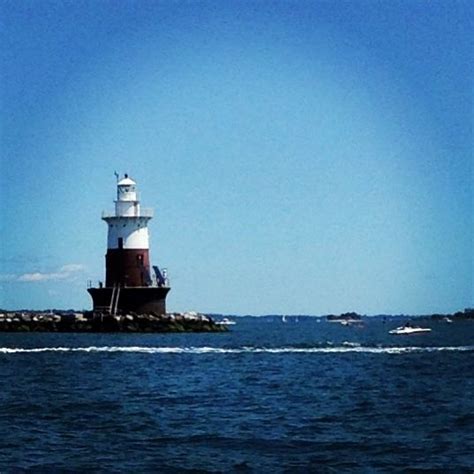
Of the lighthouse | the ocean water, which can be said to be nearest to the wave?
the ocean water

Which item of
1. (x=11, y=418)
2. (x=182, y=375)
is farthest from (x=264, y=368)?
(x=11, y=418)

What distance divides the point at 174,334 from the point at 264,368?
2972 centimetres

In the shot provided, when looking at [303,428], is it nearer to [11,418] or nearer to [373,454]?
[373,454]

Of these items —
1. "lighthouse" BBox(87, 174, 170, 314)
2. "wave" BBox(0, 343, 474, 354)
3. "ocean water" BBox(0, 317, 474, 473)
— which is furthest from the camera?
"lighthouse" BBox(87, 174, 170, 314)

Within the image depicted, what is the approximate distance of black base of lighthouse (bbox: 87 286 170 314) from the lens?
220 feet

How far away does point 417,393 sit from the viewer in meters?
29.6

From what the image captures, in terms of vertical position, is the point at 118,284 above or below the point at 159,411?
above

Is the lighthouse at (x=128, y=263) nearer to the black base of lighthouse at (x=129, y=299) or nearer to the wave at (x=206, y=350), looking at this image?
the black base of lighthouse at (x=129, y=299)

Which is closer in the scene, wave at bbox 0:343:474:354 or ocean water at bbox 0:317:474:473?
ocean water at bbox 0:317:474:473

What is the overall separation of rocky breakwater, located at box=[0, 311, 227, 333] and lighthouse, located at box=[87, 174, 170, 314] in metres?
0.92

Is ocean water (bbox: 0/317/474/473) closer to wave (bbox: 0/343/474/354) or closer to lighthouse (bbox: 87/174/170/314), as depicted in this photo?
wave (bbox: 0/343/474/354)

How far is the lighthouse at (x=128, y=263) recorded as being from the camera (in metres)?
66.2

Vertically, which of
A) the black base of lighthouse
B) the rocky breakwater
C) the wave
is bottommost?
the wave

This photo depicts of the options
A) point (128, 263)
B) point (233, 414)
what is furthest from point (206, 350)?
point (233, 414)
